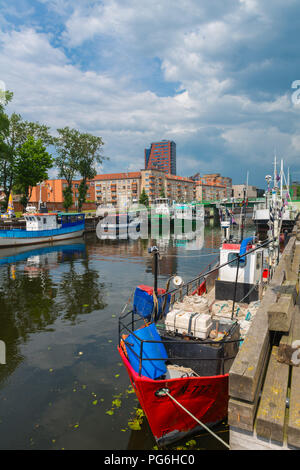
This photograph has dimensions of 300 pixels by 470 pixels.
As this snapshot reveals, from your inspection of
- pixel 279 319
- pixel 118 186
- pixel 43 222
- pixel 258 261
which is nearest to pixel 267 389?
pixel 279 319

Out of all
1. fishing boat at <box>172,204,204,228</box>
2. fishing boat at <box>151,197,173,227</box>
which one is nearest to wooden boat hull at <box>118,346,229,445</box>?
fishing boat at <box>151,197,173,227</box>

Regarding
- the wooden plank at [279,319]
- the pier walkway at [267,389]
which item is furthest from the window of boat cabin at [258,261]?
the wooden plank at [279,319]

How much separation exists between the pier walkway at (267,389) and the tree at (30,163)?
6936cm

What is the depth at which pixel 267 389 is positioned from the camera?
5.94 m

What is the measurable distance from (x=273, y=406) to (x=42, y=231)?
5453cm

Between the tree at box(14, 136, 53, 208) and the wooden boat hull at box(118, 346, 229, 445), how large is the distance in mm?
67337

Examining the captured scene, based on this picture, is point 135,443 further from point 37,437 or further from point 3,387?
point 3,387

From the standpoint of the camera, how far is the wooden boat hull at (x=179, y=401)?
776cm

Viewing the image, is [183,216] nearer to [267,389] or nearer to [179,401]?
[179,401]

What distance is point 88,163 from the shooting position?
9138 cm

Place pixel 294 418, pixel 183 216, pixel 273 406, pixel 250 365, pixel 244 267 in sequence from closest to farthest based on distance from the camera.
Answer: pixel 294 418 → pixel 273 406 → pixel 250 365 → pixel 244 267 → pixel 183 216

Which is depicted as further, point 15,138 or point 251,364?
point 15,138

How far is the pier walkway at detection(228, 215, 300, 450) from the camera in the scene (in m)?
5.22

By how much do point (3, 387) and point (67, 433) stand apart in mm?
4142
